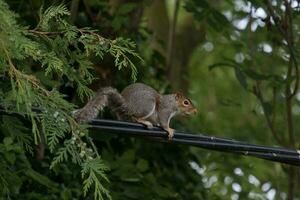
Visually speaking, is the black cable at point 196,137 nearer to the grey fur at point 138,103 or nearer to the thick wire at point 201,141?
the thick wire at point 201,141

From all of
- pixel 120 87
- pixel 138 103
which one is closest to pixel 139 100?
pixel 138 103

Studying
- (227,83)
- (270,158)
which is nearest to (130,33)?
(270,158)

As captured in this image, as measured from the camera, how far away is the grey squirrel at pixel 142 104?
3767 mm

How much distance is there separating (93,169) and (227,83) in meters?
6.55

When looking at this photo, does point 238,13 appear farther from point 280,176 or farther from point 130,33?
point 280,176

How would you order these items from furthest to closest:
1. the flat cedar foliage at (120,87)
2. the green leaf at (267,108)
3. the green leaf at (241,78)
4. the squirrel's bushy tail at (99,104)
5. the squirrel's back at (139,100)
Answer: the green leaf at (267,108) < the green leaf at (241,78) < the squirrel's back at (139,100) < the squirrel's bushy tail at (99,104) < the flat cedar foliage at (120,87)

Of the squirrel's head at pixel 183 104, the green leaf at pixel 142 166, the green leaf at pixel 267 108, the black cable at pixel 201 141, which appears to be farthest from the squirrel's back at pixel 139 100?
the green leaf at pixel 267 108

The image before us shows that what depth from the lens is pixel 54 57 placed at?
2.87 m

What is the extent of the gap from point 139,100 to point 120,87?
1.19m

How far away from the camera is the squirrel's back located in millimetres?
4066

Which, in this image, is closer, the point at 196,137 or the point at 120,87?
the point at 196,137

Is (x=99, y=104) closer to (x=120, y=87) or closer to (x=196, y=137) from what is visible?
(x=196, y=137)

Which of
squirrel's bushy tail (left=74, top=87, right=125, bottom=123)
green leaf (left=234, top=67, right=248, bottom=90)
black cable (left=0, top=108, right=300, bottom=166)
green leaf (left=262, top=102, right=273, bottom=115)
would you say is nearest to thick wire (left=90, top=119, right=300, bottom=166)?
black cable (left=0, top=108, right=300, bottom=166)

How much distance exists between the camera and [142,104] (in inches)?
162
